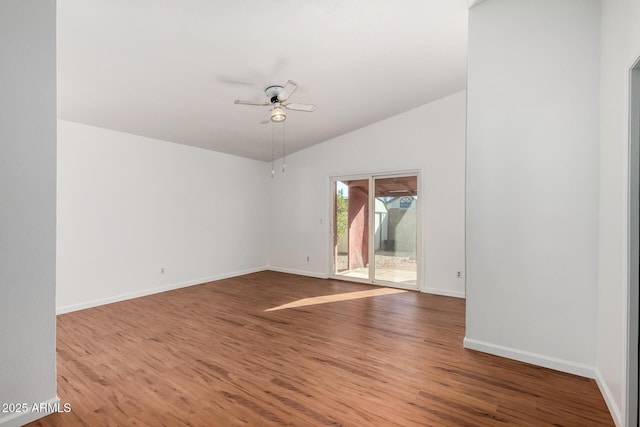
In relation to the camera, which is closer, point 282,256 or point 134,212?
point 134,212

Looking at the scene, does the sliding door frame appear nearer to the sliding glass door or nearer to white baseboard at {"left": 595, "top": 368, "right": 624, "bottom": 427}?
the sliding glass door

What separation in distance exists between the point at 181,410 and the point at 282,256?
4.81 meters

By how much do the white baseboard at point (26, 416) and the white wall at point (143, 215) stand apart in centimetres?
248

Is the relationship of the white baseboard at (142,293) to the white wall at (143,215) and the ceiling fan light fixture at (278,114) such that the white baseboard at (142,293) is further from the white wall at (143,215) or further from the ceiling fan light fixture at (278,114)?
the ceiling fan light fixture at (278,114)

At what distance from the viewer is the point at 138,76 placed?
3.09 metres

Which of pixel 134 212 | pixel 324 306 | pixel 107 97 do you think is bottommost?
pixel 324 306

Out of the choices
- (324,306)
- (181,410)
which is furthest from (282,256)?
(181,410)

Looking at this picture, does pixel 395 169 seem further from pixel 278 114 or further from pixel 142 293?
pixel 142 293

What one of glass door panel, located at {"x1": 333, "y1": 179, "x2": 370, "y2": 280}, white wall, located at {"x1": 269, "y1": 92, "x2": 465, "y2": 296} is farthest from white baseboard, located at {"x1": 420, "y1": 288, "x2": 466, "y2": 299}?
glass door panel, located at {"x1": 333, "y1": 179, "x2": 370, "y2": 280}

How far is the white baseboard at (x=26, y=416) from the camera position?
1.77 meters

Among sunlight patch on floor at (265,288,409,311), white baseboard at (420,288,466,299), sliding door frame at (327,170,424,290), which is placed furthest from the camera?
sliding door frame at (327,170,424,290)

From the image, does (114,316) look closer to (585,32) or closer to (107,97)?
(107,97)

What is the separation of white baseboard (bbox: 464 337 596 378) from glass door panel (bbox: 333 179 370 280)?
2920 mm

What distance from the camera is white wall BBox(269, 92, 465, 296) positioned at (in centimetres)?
478
